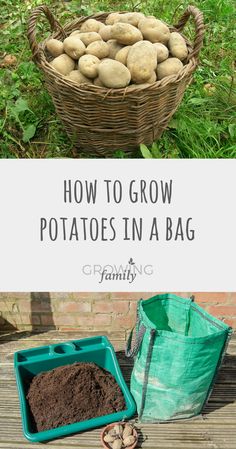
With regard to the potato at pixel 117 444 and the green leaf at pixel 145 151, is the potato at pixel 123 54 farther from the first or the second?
the potato at pixel 117 444

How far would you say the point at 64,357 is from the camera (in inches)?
81.0

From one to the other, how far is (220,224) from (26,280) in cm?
55

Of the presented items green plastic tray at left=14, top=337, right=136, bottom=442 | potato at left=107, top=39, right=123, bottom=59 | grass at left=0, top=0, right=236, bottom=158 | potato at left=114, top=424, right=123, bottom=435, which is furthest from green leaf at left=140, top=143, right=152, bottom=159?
potato at left=114, top=424, right=123, bottom=435

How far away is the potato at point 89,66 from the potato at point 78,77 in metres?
0.01

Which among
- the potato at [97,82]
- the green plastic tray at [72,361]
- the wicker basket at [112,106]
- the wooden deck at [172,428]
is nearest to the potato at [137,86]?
the wicker basket at [112,106]

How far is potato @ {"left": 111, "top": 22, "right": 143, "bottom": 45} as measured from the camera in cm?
205

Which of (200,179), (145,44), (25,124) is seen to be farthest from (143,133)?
(200,179)

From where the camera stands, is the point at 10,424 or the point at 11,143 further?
the point at 11,143

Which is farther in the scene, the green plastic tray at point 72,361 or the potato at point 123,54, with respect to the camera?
the potato at point 123,54

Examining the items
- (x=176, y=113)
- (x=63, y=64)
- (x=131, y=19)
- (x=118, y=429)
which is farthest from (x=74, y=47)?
(x=118, y=429)

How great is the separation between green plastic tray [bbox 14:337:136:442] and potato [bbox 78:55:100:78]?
3.41ft

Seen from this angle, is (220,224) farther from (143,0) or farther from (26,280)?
(143,0)

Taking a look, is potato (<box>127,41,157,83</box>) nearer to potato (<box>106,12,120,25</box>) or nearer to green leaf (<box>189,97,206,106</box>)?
potato (<box>106,12,120,25</box>)

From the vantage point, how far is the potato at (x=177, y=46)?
6.92ft
